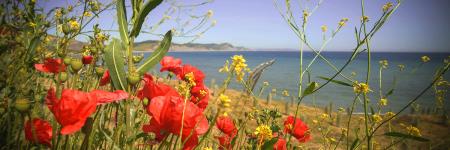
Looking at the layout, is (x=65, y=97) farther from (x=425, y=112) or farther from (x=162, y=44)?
(x=425, y=112)

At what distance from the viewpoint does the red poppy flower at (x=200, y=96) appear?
114 centimetres

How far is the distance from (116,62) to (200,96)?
0.53 metres

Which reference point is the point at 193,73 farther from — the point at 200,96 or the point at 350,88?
the point at 350,88

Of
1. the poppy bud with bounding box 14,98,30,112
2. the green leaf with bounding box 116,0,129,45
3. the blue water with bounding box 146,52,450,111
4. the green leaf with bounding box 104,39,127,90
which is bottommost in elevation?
the blue water with bounding box 146,52,450,111

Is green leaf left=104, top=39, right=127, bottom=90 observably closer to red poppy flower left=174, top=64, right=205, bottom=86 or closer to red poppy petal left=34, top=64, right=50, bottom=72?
red poppy flower left=174, top=64, right=205, bottom=86

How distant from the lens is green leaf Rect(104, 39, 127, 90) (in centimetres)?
68

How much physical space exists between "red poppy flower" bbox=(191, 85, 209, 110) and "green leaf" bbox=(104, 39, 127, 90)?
1.52 feet

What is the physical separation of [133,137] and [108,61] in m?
0.25

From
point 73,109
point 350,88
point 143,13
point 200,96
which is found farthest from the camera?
point 350,88

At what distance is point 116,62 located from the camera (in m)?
0.68

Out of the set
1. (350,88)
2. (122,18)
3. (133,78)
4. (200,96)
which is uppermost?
(122,18)

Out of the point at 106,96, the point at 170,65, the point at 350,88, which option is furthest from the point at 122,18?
the point at 350,88

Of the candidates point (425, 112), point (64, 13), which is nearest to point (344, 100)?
point (425, 112)

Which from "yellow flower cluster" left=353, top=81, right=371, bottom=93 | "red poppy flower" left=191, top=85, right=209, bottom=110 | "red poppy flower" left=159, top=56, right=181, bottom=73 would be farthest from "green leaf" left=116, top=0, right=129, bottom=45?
"yellow flower cluster" left=353, top=81, right=371, bottom=93
